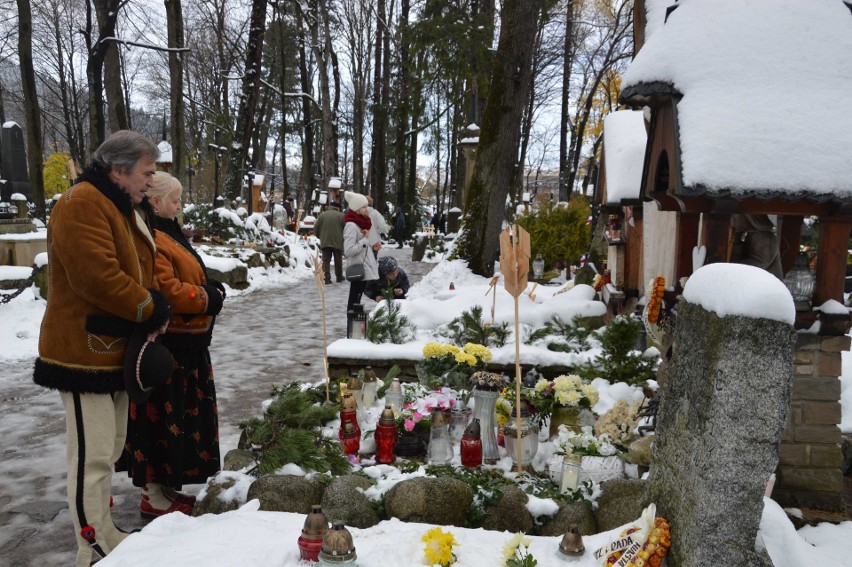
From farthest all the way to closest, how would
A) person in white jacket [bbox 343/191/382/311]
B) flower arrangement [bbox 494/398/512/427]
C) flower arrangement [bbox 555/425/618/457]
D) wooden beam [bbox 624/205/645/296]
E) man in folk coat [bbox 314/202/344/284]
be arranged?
man in folk coat [bbox 314/202/344/284] < person in white jacket [bbox 343/191/382/311] < wooden beam [bbox 624/205/645/296] < flower arrangement [bbox 494/398/512/427] < flower arrangement [bbox 555/425/618/457]

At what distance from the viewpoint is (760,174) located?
3500mm

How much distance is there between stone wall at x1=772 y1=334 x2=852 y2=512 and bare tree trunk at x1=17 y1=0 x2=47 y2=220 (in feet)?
55.4

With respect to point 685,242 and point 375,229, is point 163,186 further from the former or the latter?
point 375,229

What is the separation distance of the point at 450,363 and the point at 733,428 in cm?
326

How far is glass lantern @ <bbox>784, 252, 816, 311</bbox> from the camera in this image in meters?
4.10

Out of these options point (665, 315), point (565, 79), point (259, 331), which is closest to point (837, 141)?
point (665, 315)

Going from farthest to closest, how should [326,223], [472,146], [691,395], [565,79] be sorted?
[565,79] → [472,146] → [326,223] → [691,395]

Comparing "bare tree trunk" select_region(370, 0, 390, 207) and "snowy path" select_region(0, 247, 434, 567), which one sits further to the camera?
"bare tree trunk" select_region(370, 0, 390, 207)

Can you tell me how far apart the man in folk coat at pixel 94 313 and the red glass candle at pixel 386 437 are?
5.28 feet

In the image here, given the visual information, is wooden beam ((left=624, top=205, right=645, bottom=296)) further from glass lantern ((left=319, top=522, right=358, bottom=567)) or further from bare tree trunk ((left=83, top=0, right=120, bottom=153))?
bare tree trunk ((left=83, top=0, right=120, bottom=153))

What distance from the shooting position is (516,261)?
13.1 ft

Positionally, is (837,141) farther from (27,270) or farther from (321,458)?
(27,270)

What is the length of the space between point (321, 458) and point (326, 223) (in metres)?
8.91

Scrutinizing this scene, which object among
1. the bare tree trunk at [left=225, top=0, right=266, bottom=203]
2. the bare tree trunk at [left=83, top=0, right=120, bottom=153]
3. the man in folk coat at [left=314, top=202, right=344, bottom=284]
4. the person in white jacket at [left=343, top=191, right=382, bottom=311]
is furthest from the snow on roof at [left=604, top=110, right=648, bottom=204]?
the bare tree trunk at [left=225, top=0, right=266, bottom=203]
